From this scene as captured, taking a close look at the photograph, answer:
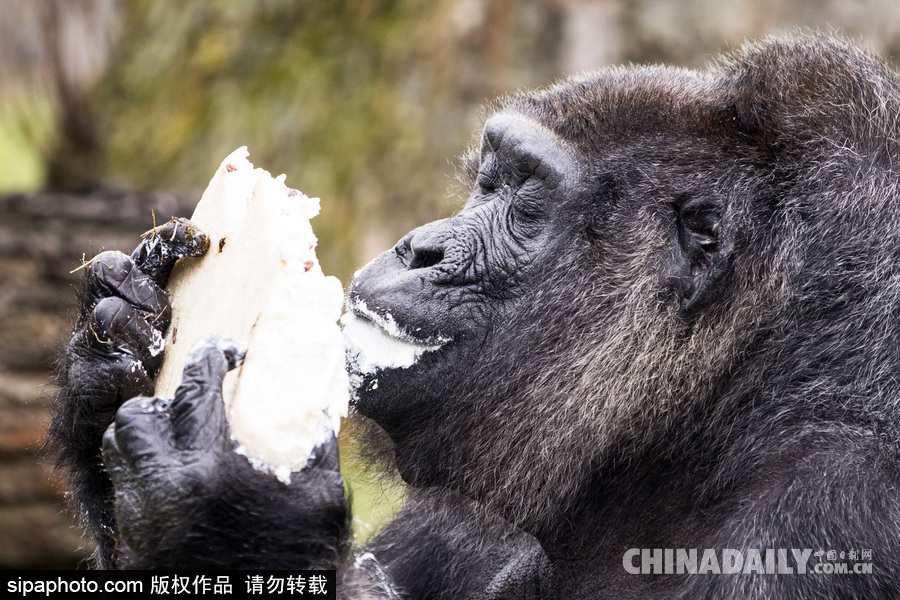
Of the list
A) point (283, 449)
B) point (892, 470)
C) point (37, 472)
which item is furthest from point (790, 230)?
point (37, 472)

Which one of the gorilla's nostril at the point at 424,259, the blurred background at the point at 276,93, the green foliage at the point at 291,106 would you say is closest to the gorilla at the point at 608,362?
the gorilla's nostril at the point at 424,259

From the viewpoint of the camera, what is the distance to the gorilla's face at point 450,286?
2721 mm

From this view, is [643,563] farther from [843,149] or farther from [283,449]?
[843,149]

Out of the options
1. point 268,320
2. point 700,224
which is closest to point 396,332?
point 268,320

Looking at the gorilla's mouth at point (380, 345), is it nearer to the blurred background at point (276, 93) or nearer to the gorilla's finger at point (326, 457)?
the gorilla's finger at point (326, 457)

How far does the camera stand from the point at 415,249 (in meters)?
2.81

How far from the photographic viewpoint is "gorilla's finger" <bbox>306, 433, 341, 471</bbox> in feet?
7.77

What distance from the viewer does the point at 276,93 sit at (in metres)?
8.41

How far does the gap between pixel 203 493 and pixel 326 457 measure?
321mm

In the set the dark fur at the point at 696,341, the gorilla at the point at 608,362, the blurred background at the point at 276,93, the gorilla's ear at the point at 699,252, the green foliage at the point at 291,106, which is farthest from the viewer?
the green foliage at the point at 291,106

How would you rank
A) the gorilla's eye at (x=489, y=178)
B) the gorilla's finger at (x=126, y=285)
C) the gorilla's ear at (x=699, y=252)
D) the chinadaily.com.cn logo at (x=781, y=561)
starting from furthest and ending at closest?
1. the gorilla's eye at (x=489, y=178)
2. the gorilla's finger at (x=126, y=285)
3. the gorilla's ear at (x=699, y=252)
4. the chinadaily.com.cn logo at (x=781, y=561)

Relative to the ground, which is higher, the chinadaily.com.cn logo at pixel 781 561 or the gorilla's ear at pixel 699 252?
the gorilla's ear at pixel 699 252

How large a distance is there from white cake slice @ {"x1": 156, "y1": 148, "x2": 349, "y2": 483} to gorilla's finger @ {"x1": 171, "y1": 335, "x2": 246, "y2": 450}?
5cm

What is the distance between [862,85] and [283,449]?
6.69 feet
